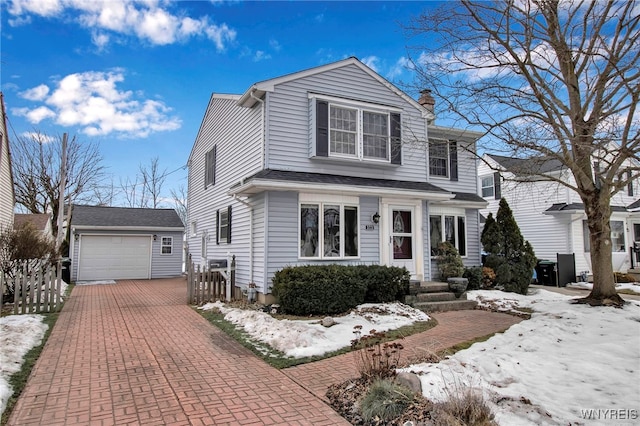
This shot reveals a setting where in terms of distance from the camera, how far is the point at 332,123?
11.4 m

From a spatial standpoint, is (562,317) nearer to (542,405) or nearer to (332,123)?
(542,405)

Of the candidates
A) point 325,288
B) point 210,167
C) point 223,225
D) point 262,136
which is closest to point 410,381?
point 325,288

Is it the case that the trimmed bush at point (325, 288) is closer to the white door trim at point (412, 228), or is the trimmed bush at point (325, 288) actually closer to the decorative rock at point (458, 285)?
the white door trim at point (412, 228)

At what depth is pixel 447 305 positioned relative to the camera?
33.8 feet

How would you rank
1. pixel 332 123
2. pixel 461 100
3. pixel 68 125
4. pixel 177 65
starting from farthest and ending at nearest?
1. pixel 68 125
2. pixel 177 65
3. pixel 332 123
4. pixel 461 100

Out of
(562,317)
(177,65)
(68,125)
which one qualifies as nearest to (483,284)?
(562,317)

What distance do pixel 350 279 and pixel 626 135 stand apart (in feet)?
20.9

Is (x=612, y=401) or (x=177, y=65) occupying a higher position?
(x=177, y=65)

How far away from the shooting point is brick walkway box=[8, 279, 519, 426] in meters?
3.93

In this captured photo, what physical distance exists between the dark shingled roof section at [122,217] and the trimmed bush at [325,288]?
13.6m

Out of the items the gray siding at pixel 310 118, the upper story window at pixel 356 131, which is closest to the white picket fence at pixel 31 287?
the gray siding at pixel 310 118

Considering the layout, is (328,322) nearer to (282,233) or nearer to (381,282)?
(381,282)

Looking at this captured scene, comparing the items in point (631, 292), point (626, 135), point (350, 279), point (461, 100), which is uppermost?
point (461, 100)

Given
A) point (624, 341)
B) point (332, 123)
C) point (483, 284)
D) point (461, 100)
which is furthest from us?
point (483, 284)
